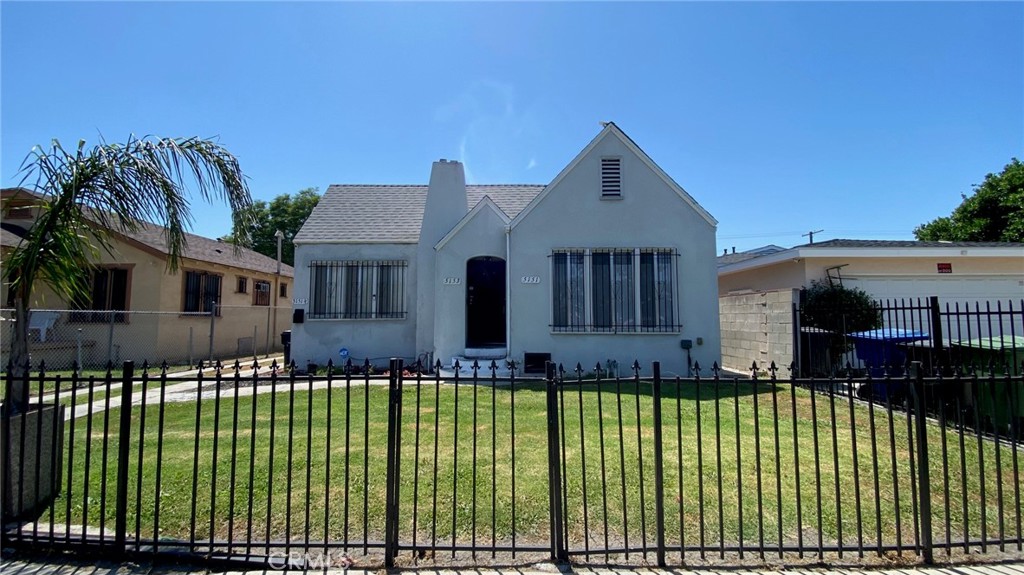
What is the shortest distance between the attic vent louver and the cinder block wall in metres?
4.30

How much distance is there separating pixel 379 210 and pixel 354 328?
4.13 meters

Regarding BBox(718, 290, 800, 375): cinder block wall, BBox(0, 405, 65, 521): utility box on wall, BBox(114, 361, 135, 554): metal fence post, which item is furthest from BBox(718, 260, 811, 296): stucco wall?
BBox(0, 405, 65, 521): utility box on wall

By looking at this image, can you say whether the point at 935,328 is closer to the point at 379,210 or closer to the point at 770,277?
the point at 770,277

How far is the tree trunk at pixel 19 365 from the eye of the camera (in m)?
3.99

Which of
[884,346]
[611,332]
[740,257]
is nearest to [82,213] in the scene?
[611,332]

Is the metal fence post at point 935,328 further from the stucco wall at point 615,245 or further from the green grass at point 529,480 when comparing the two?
the stucco wall at point 615,245

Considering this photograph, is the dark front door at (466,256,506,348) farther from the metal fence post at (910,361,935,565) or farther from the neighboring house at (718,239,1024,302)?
the metal fence post at (910,361,935,565)

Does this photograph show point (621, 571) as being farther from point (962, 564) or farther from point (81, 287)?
point (81, 287)

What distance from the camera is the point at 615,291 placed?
11.2m

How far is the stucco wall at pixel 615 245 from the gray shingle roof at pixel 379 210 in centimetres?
196

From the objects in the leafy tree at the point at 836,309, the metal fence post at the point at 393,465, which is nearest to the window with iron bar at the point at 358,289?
the metal fence post at the point at 393,465

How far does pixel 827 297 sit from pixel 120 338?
2044 cm

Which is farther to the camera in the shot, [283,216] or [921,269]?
[283,216]

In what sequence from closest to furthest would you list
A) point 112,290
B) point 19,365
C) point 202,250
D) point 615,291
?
point 19,365 → point 615,291 → point 112,290 → point 202,250
